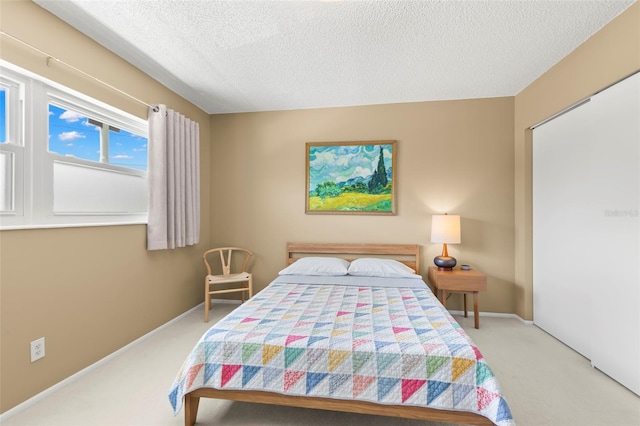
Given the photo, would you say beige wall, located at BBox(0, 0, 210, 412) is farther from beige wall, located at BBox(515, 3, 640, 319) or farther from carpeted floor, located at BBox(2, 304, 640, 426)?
beige wall, located at BBox(515, 3, 640, 319)

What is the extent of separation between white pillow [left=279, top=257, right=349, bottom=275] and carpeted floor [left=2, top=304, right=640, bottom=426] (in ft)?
4.33

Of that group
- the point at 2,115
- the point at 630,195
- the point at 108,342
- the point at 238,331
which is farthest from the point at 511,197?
the point at 2,115

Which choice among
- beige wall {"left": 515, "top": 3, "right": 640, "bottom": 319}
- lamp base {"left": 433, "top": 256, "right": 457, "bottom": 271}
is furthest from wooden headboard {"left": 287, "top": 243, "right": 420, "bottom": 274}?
beige wall {"left": 515, "top": 3, "right": 640, "bottom": 319}

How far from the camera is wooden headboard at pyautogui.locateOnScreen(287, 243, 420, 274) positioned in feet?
11.8

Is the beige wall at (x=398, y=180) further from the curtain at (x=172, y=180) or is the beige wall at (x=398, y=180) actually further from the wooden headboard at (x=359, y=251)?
the curtain at (x=172, y=180)

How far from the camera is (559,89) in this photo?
2.71 m

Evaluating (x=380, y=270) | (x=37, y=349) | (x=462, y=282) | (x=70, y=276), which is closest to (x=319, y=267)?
(x=380, y=270)

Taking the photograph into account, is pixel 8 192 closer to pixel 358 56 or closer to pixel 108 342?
pixel 108 342

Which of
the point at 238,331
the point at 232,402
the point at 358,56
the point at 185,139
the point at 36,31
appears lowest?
the point at 232,402

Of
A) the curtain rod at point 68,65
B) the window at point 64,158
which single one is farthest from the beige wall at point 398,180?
the curtain rod at point 68,65

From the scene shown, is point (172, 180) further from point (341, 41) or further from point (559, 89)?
point (559, 89)

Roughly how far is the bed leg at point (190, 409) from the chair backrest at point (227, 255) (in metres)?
2.12

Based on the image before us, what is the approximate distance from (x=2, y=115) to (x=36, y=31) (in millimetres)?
625

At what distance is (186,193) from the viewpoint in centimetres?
335
